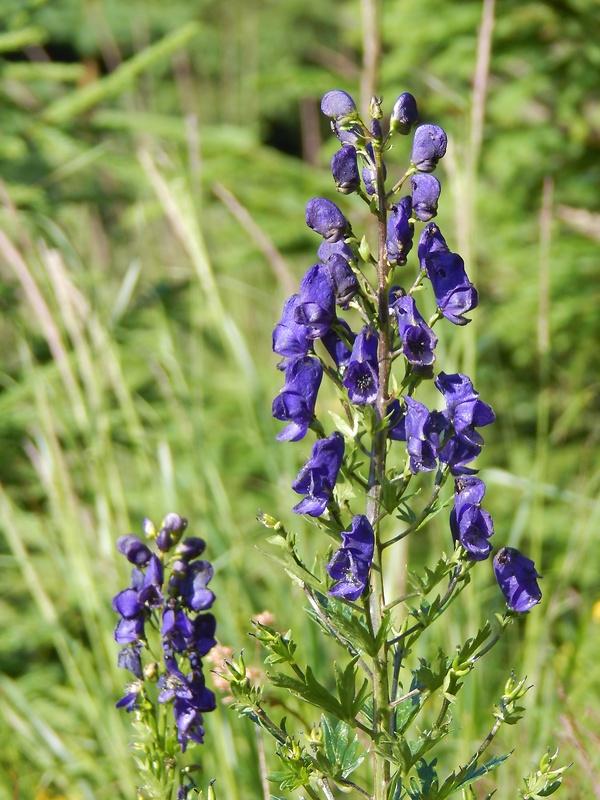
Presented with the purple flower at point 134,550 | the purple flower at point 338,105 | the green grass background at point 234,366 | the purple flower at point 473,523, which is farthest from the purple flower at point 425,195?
the green grass background at point 234,366

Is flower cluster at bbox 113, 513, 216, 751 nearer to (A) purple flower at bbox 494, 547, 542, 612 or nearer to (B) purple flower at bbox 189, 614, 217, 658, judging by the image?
(B) purple flower at bbox 189, 614, 217, 658

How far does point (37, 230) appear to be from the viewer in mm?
2766

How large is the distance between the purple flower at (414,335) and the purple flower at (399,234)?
0.16 feet

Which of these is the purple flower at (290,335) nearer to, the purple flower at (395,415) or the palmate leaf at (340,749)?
the purple flower at (395,415)

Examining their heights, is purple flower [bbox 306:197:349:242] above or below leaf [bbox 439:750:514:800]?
above

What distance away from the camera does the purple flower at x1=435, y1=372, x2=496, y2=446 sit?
41.4 inches

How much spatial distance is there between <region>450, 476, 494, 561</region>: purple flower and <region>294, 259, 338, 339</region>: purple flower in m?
0.27

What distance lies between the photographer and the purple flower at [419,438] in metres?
1.03

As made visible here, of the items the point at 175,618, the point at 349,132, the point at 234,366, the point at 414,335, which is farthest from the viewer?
the point at 234,366

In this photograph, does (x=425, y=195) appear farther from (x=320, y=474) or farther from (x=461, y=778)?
(x=461, y=778)

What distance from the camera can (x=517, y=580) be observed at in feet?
3.64

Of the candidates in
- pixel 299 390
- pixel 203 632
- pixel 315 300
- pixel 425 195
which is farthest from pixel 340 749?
pixel 425 195

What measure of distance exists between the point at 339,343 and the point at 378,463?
187 millimetres

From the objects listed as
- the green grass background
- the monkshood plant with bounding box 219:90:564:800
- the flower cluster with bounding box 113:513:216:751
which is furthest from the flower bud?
the green grass background
